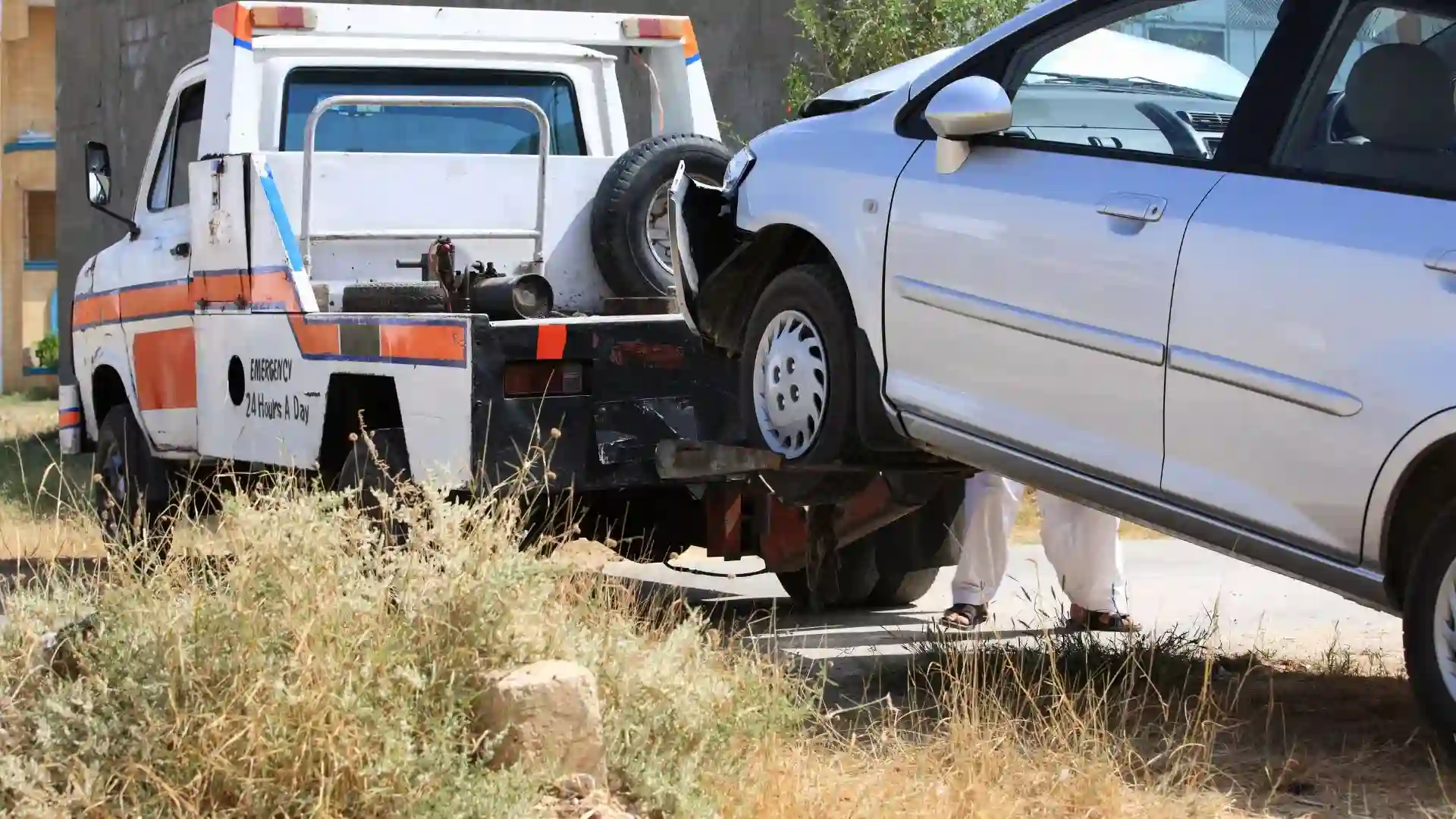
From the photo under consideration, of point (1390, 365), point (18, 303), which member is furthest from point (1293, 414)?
point (18, 303)

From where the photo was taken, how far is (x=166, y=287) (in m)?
8.86

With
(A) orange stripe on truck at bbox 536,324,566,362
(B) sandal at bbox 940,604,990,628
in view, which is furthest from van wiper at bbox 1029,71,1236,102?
(B) sandal at bbox 940,604,990,628

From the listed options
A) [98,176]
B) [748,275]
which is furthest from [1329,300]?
[98,176]

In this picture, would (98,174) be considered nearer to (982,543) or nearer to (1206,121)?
(982,543)

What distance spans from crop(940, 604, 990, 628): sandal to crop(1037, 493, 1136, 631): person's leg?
A: 0.39 meters

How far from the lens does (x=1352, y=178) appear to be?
4.40 metres

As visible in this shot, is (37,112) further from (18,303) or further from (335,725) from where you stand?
(335,725)

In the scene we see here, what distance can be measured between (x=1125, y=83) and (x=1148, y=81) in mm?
68

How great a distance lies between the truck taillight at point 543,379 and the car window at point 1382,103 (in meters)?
3.17

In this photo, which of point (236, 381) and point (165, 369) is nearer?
point (236, 381)

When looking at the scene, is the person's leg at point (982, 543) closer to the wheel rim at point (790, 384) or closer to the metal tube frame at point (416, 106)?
the wheel rim at point (790, 384)

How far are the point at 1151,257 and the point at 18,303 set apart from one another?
97.2 feet

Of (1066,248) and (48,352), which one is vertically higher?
(1066,248)

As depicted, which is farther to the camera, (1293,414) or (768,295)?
(768,295)
